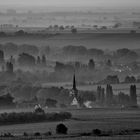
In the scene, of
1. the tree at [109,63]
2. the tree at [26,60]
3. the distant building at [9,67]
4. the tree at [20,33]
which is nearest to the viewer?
the tree at [109,63]

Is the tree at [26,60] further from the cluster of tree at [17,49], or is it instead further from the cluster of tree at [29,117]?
the cluster of tree at [29,117]

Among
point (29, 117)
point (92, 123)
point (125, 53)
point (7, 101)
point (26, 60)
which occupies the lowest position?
point (92, 123)

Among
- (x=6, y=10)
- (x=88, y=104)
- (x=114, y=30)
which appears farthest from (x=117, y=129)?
(x=6, y=10)

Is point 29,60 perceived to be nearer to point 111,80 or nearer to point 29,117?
point 111,80

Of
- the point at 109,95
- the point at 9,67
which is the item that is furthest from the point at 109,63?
the point at 109,95

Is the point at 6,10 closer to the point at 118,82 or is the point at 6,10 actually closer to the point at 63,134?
the point at 118,82

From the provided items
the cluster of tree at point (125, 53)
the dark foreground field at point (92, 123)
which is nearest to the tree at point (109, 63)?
the cluster of tree at point (125, 53)

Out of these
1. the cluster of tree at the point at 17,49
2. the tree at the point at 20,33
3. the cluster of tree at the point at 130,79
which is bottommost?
the cluster of tree at the point at 130,79
